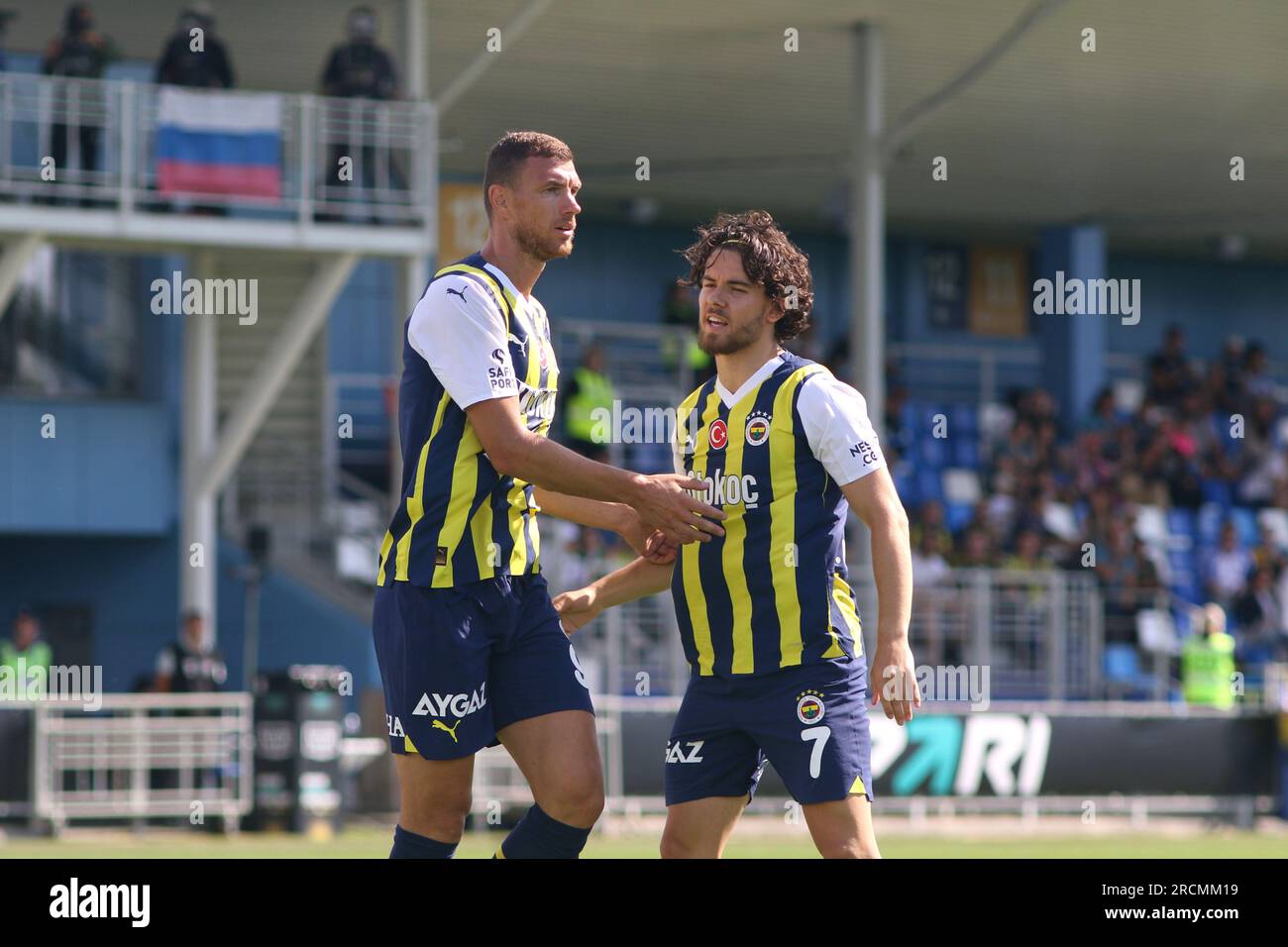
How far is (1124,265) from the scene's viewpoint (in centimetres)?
3228

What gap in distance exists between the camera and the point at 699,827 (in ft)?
20.0

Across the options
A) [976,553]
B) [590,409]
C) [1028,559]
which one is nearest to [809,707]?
[590,409]

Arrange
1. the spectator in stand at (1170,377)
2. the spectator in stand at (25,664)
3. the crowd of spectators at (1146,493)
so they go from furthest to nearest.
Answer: the spectator in stand at (1170,377)
the crowd of spectators at (1146,493)
the spectator in stand at (25,664)

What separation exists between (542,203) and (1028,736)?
12777 millimetres

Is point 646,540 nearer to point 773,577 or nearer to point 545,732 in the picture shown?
point 773,577

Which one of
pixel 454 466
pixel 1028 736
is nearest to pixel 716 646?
pixel 454 466

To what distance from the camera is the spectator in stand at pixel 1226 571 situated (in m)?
24.1

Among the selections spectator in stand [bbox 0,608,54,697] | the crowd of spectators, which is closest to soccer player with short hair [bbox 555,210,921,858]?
spectator in stand [bbox 0,608,54,697]

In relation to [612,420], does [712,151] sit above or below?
above

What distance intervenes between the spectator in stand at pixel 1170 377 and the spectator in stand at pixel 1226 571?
4.37 meters

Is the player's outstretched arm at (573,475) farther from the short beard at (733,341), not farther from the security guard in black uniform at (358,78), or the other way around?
the security guard in black uniform at (358,78)

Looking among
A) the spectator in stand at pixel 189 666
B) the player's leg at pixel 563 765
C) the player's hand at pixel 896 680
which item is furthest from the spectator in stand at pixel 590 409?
the player's hand at pixel 896 680
